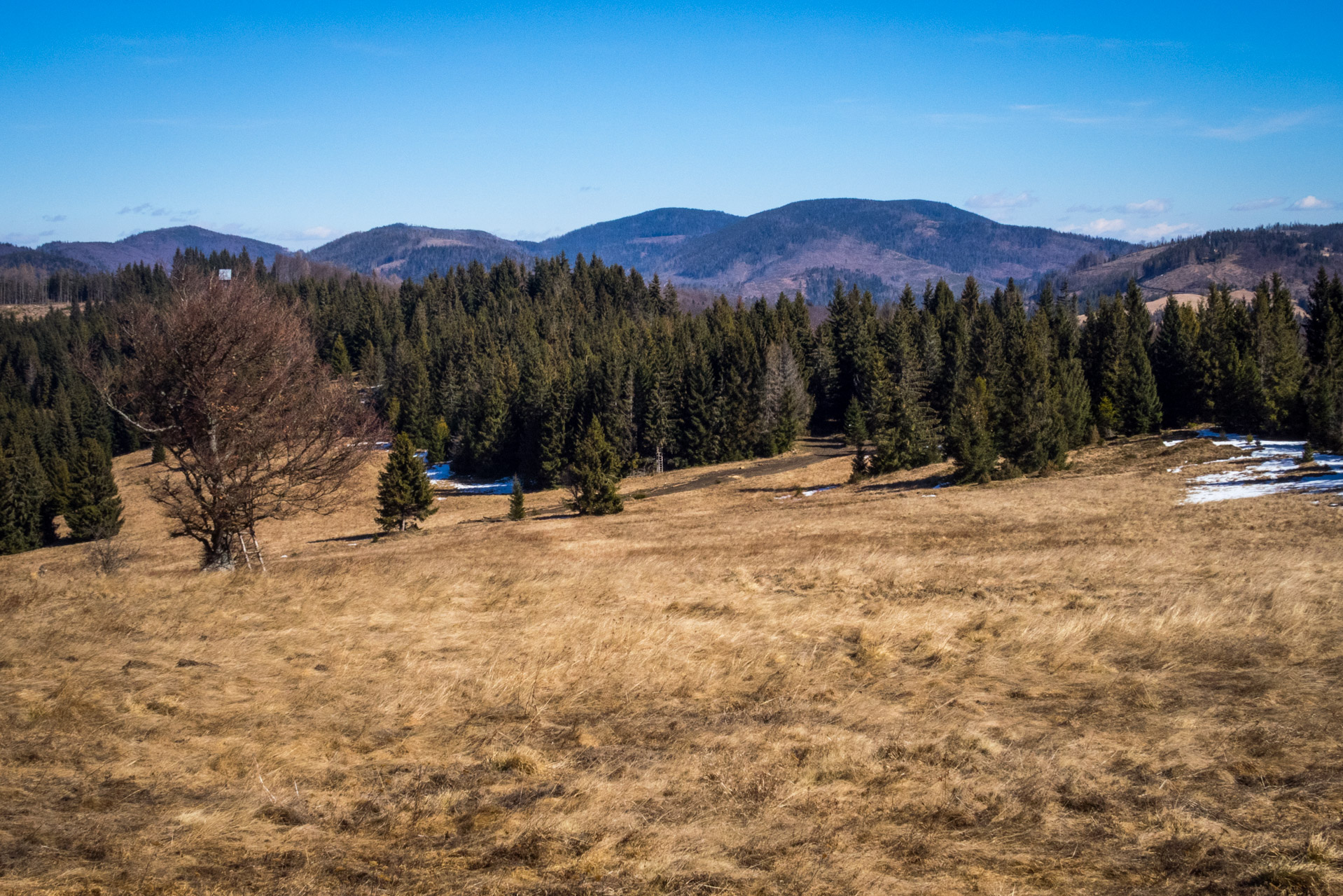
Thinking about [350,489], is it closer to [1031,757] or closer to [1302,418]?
[1031,757]

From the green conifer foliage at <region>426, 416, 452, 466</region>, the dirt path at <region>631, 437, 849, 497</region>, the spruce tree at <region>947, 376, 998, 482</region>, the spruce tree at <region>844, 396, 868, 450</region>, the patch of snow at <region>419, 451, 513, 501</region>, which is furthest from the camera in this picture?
the green conifer foliage at <region>426, 416, 452, 466</region>

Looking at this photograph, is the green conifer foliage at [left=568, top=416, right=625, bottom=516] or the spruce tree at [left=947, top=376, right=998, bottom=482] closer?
the spruce tree at [left=947, top=376, right=998, bottom=482]

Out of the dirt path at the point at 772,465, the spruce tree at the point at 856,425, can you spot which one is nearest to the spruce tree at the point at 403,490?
the dirt path at the point at 772,465

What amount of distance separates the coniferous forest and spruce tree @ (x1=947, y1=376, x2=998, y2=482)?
12cm

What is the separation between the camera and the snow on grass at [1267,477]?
30.9m

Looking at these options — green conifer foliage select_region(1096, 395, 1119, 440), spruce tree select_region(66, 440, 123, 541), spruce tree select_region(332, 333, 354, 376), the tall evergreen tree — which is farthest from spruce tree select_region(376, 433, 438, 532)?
spruce tree select_region(332, 333, 354, 376)

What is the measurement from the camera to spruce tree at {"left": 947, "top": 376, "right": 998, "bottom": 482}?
4394 cm

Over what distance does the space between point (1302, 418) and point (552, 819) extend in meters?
58.2

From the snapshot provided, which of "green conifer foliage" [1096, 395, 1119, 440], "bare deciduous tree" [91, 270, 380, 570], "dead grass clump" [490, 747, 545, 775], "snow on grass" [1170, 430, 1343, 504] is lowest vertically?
"snow on grass" [1170, 430, 1343, 504]

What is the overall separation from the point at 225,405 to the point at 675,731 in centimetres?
1329

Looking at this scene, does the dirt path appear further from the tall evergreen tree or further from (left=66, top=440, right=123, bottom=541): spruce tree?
(left=66, top=440, right=123, bottom=541): spruce tree

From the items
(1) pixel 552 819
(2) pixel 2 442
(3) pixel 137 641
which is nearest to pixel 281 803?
(1) pixel 552 819

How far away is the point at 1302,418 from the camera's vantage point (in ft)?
161

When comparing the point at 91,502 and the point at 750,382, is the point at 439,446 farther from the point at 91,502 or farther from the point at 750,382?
the point at 91,502
